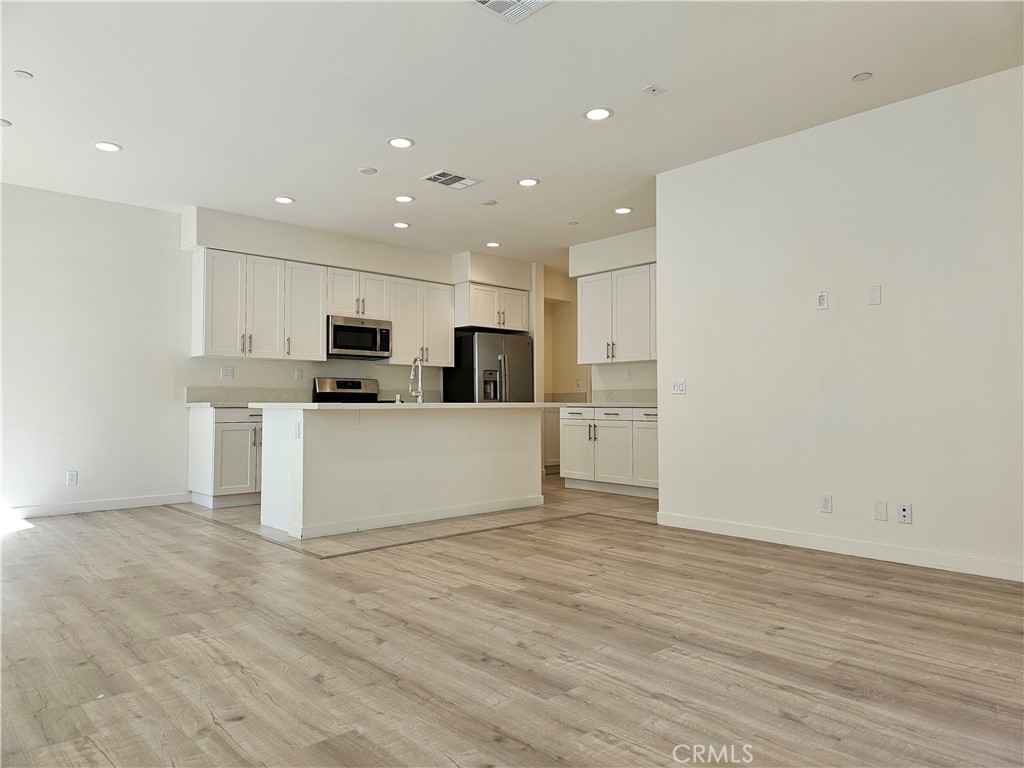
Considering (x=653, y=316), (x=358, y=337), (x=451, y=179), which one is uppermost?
(x=451, y=179)

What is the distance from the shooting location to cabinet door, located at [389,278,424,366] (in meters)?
7.38

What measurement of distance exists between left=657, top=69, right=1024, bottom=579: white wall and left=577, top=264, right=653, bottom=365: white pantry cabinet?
67.3 inches

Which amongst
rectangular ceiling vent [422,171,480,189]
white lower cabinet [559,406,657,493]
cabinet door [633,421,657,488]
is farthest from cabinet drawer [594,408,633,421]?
rectangular ceiling vent [422,171,480,189]

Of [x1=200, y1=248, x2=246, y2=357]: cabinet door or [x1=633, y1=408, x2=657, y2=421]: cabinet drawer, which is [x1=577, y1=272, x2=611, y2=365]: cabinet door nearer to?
[x1=633, y1=408, x2=657, y2=421]: cabinet drawer

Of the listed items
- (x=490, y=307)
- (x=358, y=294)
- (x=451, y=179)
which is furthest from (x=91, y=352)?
(x=490, y=307)

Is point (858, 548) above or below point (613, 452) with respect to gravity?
below

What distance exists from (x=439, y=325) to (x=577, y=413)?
1996mm

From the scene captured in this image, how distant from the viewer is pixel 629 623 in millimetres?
2711

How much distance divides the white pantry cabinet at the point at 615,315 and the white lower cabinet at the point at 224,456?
3541 millimetres

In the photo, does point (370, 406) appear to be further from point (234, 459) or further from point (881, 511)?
point (881, 511)

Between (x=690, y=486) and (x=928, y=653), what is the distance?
2426 mm

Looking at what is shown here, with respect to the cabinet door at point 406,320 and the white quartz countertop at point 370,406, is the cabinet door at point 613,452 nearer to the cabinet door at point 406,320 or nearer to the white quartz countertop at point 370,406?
the white quartz countertop at point 370,406

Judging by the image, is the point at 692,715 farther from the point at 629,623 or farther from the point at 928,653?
the point at 928,653

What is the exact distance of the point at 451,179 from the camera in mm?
5250
